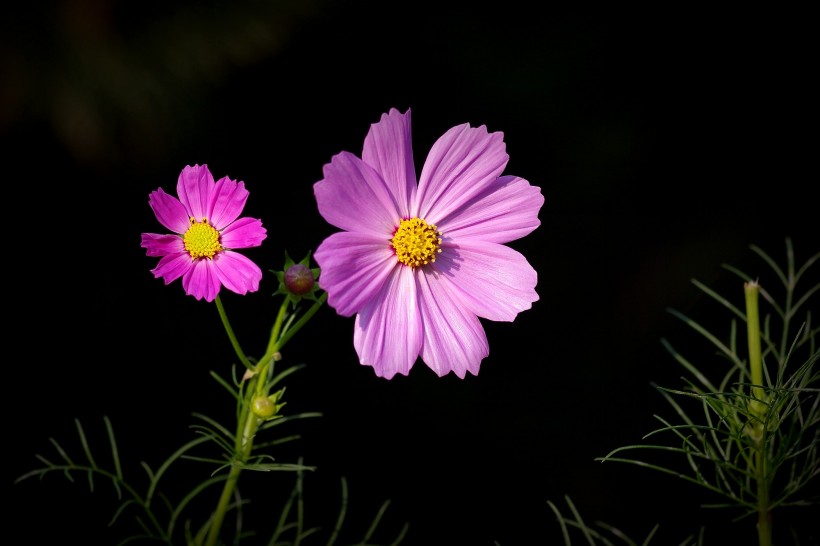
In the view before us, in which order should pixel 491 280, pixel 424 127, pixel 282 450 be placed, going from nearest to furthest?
1. pixel 491 280
2. pixel 282 450
3. pixel 424 127

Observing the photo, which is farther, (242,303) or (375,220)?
(242,303)

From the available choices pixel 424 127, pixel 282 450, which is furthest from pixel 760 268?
pixel 282 450

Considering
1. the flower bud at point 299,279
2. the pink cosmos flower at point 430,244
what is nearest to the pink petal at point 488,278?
the pink cosmos flower at point 430,244

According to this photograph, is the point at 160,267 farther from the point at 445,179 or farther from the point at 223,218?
the point at 445,179

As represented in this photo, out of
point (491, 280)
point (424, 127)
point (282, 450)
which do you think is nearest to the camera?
point (491, 280)

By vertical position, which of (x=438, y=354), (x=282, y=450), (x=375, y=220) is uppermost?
(x=375, y=220)

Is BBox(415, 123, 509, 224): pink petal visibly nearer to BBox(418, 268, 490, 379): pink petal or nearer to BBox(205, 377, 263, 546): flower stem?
BBox(418, 268, 490, 379): pink petal

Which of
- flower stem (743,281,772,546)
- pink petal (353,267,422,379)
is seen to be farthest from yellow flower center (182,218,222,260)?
flower stem (743,281,772,546)

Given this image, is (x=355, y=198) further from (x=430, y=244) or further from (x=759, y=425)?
(x=759, y=425)
